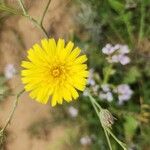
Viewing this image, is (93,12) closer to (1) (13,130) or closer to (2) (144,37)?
(2) (144,37)

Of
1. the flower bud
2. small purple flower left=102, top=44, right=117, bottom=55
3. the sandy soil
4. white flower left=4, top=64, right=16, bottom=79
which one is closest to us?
the flower bud

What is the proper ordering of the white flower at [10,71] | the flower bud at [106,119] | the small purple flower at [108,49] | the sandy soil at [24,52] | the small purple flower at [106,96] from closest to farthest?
the flower bud at [106,119] → the small purple flower at [108,49] → the small purple flower at [106,96] → the white flower at [10,71] → the sandy soil at [24,52]

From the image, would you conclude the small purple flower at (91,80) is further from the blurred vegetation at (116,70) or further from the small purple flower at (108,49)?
the small purple flower at (108,49)

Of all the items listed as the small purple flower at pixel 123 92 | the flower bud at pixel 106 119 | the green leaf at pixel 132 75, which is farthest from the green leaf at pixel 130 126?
the flower bud at pixel 106 119

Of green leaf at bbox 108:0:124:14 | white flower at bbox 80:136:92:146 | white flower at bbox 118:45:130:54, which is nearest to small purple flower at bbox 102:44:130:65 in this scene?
white flower at bbox 118:45:130:54

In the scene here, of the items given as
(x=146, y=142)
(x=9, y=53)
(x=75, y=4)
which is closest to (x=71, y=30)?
(x=75, y=4)

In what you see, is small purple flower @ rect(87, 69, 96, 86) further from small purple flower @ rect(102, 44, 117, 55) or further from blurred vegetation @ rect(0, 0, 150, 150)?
small purple flower @ rect(102, 44, 117, 55)

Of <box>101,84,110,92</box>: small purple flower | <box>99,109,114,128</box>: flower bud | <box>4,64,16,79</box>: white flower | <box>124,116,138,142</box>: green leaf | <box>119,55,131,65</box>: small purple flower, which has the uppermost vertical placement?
<box>4,64,16,79</box>: white flower
